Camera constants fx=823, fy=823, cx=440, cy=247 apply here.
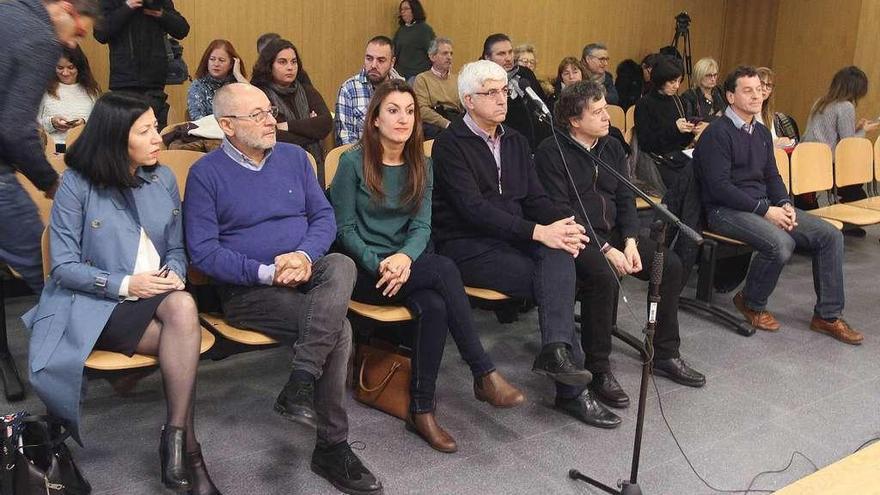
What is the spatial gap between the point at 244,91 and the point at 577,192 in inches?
50.7

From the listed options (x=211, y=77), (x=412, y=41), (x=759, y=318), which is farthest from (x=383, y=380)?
(x=412, y=41)

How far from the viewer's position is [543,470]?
99.3 inches

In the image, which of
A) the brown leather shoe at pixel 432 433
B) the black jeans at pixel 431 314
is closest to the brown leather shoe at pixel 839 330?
the black jeans at pixel 431 314

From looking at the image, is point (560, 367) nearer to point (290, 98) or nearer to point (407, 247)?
point (407, 247)

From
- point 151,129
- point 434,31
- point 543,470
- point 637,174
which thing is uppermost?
point 434,31

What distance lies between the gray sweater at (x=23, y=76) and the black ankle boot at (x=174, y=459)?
0.84m

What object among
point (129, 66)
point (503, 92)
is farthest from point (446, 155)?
point (129, 66)

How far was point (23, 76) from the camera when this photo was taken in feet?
7.57

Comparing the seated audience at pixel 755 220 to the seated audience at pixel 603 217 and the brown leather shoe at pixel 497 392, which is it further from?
the brown leather shoe at pixel 497 392

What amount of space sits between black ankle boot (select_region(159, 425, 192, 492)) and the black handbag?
240mm

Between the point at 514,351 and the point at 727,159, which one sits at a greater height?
the point at 727,159

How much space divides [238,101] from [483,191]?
0.96 m

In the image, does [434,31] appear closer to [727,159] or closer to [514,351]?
[727,159]

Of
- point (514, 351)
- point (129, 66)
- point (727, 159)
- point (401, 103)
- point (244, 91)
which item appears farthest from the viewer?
point (129, 66)
